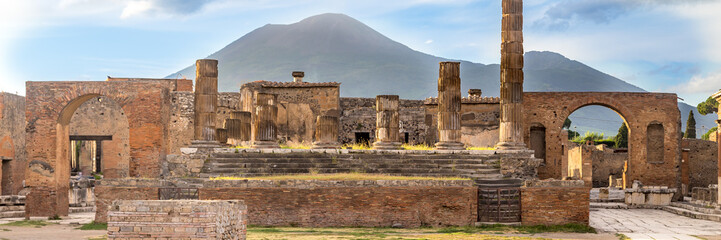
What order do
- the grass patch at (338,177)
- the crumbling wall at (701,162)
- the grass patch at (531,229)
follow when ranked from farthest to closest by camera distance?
the crumbling wall at (701,162)
the grass patch at (338,177)
the grass patch at (531,229)

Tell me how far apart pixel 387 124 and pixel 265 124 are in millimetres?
3849

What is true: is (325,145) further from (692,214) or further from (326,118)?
(692,214)

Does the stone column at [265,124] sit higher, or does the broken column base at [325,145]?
the stone column at [265,124]

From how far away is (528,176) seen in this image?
2248 centimetres

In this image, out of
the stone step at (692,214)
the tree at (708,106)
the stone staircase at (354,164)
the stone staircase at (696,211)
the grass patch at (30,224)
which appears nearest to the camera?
the grass patch at (30,224)

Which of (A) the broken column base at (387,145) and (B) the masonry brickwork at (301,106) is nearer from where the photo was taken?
(A) the broken column base at (387,145)

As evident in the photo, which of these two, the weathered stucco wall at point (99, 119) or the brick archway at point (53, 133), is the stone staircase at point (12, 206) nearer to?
the brick archway at point (53, 133)

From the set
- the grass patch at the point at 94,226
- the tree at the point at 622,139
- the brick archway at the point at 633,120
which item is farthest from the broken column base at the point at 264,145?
the tree at the point at 622,139

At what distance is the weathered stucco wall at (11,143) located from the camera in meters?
29.4

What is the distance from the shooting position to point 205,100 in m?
24.5

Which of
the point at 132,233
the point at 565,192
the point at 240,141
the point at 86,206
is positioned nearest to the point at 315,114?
the point at 240,141

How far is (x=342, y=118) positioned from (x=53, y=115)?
11.6m

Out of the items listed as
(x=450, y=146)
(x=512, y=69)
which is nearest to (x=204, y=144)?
(x=450, y=146)

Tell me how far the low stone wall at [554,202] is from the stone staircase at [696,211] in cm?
570
